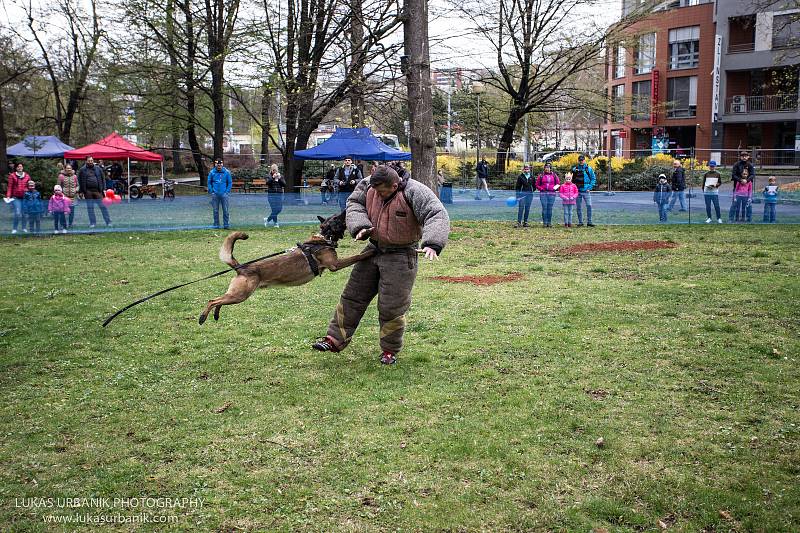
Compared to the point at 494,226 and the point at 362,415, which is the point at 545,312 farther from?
the point at 494,226

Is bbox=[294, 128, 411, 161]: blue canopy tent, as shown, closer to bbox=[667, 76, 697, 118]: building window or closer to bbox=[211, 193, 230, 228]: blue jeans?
bbox=[211, 193, 230, 228]: blue jeans

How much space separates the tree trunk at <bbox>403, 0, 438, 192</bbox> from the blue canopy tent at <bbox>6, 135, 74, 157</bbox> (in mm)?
18308

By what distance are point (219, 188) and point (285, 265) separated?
1312 cm

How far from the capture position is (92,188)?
18797 millimetres

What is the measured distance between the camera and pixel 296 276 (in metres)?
6.41

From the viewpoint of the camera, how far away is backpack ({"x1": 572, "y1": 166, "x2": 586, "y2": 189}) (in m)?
18.8

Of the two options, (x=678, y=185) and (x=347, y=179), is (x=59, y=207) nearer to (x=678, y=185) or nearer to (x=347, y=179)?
(x=347, y=179)

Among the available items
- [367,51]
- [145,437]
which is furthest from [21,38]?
[145,437]

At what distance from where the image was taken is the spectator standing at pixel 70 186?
59.8 ft

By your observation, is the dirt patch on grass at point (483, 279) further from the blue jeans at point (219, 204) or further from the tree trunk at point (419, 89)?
the blue jeans at point (219, 204)

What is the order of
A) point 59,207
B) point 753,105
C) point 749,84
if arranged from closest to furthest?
1. point 59,207
2. point 753,105
3. point 749,84

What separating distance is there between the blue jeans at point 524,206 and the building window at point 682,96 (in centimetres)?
3043

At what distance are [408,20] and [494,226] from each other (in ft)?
22.9

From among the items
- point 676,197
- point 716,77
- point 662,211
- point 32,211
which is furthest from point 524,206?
point 716,77
